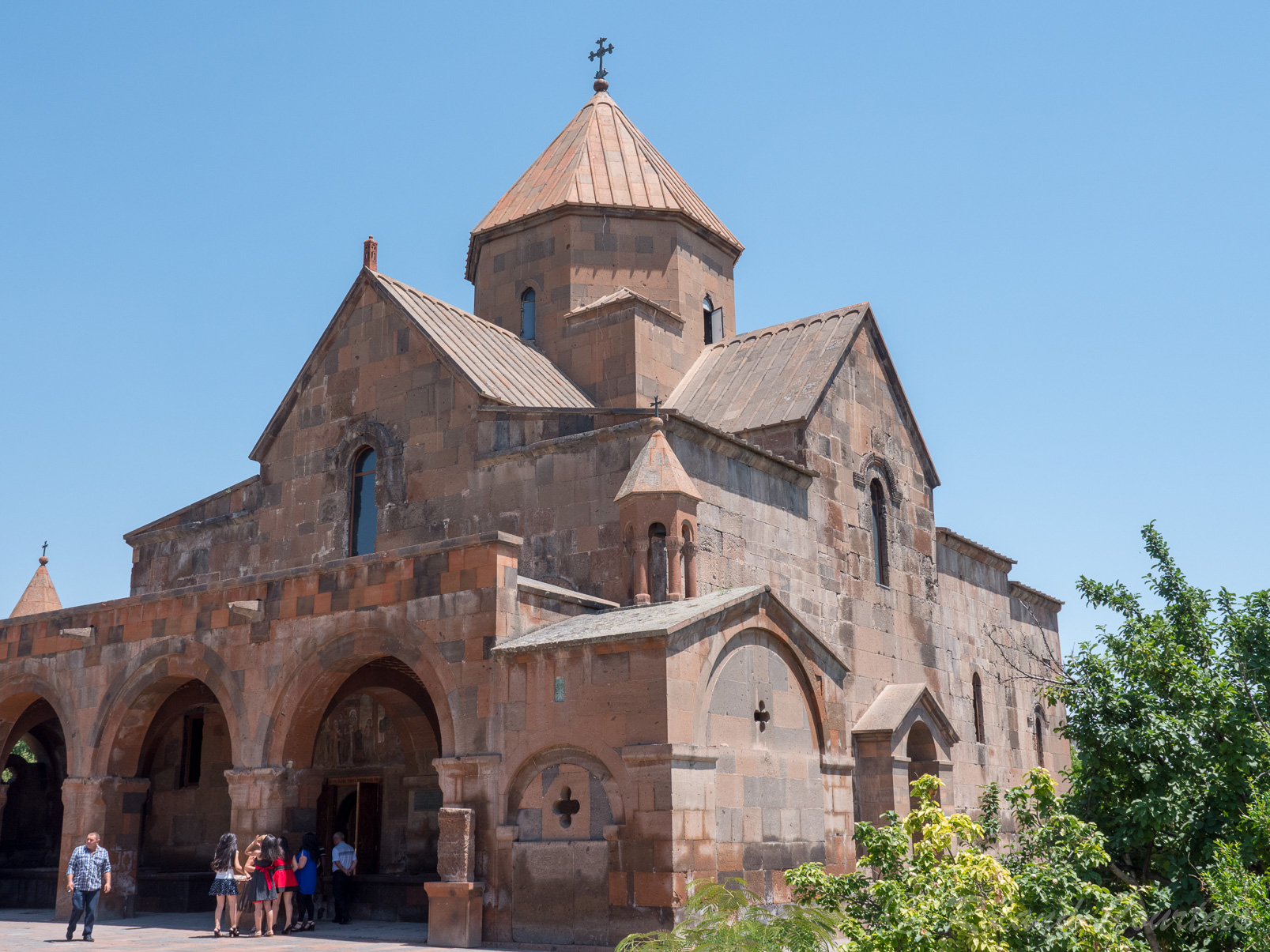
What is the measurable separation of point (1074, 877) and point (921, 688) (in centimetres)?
908

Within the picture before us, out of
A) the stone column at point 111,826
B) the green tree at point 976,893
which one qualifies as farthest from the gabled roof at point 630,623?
the stone column at point 111,826

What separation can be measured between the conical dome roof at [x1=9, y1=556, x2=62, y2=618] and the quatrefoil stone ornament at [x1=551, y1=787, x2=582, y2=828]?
1543 cm

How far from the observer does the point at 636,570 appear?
44.1 feet

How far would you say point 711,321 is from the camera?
20594 millimetres

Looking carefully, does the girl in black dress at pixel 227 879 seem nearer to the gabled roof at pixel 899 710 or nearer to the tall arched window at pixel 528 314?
the gabled roof at pixel 899 710

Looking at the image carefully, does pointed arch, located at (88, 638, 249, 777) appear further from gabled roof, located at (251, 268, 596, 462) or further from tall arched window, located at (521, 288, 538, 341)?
tall arched window, located at (521, 288, 538, 341)

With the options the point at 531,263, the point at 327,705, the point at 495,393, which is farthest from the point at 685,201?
the point at 327,705

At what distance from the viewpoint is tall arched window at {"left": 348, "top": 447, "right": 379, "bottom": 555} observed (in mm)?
16406

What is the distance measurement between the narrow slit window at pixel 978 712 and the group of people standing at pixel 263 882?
11.5m

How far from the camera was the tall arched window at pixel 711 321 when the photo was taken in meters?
20.5

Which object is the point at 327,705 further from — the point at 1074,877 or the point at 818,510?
the point at 1074,877

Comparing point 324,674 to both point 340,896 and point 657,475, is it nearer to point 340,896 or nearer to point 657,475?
point 340,896

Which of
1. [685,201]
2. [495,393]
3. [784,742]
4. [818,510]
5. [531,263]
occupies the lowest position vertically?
[784,742]

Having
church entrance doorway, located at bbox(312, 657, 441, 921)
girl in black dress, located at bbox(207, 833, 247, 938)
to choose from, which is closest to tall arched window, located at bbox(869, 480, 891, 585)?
church entrance doorway, located at bbox(312, 657, 441, 921)
